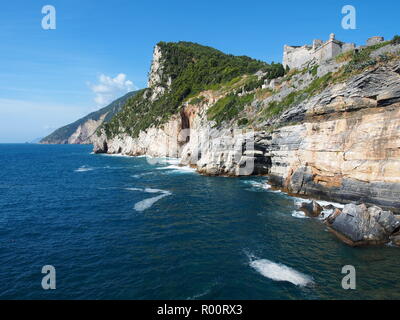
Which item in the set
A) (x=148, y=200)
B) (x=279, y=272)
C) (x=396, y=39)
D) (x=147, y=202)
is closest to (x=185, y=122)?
(x=148, y=200)

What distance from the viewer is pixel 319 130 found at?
33969mm

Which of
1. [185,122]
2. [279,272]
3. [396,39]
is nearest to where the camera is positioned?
[279,272]

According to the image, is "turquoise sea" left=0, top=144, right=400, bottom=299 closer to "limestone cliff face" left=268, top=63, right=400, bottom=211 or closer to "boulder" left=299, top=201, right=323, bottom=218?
"boulder" left=299, top=201, right=323, bottom=218

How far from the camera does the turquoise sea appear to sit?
14.9 m

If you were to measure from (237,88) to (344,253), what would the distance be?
221ft

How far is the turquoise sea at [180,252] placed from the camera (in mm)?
14891

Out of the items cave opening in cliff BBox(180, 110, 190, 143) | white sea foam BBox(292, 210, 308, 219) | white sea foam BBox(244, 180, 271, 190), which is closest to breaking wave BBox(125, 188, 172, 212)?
white sea foam BBox(244, 180, 271, 190)

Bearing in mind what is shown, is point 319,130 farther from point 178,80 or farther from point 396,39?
point 178,80

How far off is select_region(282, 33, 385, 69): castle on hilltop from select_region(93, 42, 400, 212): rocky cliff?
14.1 ft

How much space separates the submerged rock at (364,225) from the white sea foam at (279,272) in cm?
738

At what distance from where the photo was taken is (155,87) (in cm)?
11975

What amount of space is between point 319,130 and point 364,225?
52.8ft
